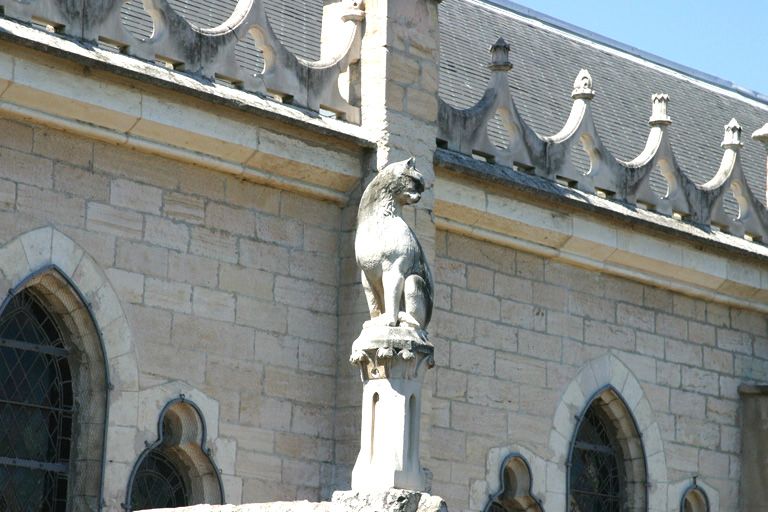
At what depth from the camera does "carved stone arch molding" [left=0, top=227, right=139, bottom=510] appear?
1341 centimetres

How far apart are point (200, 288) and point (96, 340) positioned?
3.02 feet

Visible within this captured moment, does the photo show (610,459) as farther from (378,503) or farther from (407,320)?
(378,503)

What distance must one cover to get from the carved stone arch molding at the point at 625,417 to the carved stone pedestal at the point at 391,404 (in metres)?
5.53

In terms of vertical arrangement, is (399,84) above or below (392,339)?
above

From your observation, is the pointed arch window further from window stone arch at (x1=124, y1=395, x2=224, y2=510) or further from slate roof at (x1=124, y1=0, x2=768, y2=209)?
window stone arch at (x1=124, y1=395, x2=224, y2=510)

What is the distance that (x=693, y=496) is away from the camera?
18016mm

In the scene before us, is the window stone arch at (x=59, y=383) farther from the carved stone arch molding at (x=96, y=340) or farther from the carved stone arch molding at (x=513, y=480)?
the carved stone arch molding at (x=513, y=480)

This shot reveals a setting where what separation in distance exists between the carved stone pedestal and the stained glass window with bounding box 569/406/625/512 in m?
5.88

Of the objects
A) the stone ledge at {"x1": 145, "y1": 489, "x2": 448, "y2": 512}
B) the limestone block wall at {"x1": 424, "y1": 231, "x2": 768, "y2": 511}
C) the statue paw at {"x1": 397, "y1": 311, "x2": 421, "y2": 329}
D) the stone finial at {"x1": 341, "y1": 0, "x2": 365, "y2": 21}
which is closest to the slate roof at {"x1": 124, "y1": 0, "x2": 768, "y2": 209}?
the stone finial at {"x1": 341, "y1": 0, "x2": 365, "y2": 21}

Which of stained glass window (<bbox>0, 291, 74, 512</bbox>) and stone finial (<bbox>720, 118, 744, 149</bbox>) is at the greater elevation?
stone finial (<bbox>720, 118, 744, 149</bbox>)

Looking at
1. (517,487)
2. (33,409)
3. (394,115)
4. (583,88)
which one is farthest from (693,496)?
(33,409)

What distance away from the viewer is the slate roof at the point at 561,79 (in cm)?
1819

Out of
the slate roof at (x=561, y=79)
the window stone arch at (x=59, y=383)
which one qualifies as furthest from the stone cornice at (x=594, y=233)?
the window stone arch at (x=59, y=383)

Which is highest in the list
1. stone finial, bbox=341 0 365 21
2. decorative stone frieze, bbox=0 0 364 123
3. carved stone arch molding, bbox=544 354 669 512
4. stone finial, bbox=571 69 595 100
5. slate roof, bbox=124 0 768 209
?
slate roof, bbox=124 0 768 209
